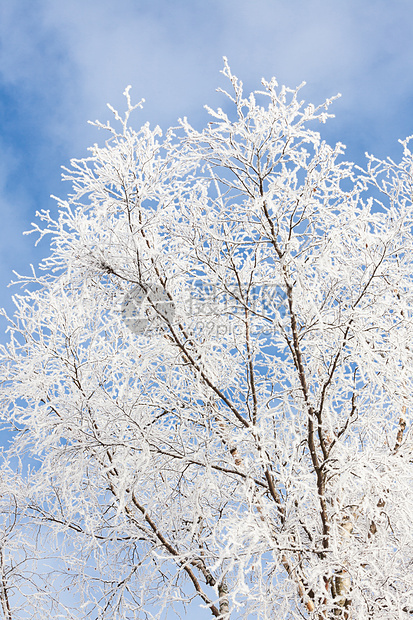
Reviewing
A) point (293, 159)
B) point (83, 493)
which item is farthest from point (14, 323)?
point (293, 159)

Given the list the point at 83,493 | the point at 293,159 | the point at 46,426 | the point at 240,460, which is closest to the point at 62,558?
the point at 83,493

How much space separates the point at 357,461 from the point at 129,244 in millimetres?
2187

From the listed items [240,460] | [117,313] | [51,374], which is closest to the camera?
[117,313]

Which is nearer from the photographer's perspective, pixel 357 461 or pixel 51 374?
pixel 357 461

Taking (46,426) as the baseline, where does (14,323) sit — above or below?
above

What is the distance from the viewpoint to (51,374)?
5133 millimetres

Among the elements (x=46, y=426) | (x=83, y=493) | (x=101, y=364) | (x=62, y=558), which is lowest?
(x=62, y=558)

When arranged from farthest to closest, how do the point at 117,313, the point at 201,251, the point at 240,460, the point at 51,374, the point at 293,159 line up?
1. the point at 51,374
2. the point at 240,460
3. the point at 117,313
4. the point at 201,251
5. the point at 293,159

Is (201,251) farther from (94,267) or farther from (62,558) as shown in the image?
(62,558)

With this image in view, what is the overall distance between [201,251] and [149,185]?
60 centimetres

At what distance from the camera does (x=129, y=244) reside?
398 centimetres
